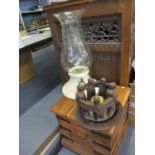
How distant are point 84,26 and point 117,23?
0.24 meters

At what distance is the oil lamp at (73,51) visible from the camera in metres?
1.03

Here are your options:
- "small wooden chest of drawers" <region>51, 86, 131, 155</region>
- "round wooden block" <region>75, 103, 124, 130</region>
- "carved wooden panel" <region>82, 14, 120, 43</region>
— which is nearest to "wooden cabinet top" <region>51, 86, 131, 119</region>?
"small wooden chest of drawers" <region>51, 86, 131, 155</region>

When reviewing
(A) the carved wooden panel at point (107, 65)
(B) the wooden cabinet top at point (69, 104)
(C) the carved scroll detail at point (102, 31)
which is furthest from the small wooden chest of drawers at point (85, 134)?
(C) the carved scroll detail at point (102, 31)

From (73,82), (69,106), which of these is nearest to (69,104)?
(69,106)

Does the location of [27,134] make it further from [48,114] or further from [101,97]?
[101,97]

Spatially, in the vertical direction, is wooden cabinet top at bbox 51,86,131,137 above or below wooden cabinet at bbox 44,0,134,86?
below

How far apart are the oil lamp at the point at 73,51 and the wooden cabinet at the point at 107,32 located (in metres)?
0.05

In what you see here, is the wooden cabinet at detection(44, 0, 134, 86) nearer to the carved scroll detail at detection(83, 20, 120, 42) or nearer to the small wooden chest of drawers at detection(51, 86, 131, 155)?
the carved scroll detail at detection(83, 20, 120, 42)

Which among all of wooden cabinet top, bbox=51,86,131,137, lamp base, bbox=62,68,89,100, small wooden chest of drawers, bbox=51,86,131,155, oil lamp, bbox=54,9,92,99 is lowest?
small wooden chest of drawers, bbox=51,86,131,155

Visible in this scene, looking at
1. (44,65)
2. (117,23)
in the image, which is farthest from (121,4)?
(44,65)

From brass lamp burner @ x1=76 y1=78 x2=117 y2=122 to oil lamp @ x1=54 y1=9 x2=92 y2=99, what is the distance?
0.24 metres

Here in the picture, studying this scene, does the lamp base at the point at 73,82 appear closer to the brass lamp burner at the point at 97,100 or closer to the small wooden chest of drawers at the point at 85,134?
the small wooden chest of drawers at the point at 85,134

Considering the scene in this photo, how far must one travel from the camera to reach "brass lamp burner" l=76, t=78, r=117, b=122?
0.70 metres
